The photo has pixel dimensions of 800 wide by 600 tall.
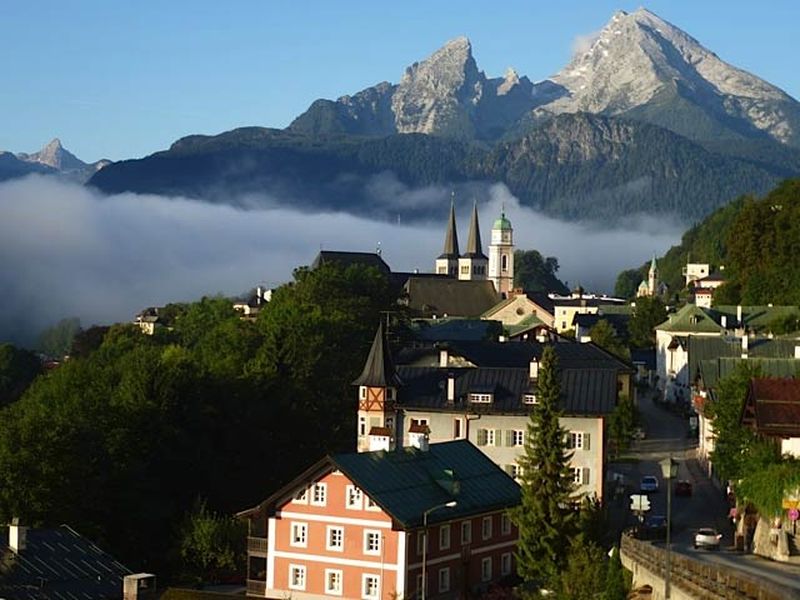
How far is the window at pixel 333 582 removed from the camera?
58844 millimetres

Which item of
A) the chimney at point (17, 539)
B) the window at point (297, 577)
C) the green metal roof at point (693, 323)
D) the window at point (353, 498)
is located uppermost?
the green metal roof at point (693, 323)

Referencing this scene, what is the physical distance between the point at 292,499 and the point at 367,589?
16.0 feet

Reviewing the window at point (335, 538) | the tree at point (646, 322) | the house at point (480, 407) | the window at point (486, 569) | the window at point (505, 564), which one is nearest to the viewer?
the window at point (335, 538)

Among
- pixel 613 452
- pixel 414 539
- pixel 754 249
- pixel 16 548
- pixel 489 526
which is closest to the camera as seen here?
pixel 16 548

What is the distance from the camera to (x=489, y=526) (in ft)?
206

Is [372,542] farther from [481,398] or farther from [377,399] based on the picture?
[377,399]

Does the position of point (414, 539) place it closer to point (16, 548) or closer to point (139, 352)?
point (16, 548)

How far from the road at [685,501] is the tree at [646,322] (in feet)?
126

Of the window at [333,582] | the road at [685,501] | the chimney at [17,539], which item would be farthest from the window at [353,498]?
the chimney at [17,539]

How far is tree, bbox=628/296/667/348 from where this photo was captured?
15450cm

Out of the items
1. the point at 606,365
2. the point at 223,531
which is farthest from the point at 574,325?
the point at 223,531

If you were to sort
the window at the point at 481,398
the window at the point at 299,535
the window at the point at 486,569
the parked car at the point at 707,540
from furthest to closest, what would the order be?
the window at the point at 481,398 → the window at the point at 486,569 → the window at the point at 299,535 → the parked car at the point at 707,540

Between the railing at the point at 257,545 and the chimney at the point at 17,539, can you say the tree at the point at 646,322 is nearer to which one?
the railing at the point at 257,545

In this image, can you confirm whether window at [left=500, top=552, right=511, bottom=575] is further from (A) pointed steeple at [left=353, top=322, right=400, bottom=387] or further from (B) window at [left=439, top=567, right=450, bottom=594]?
(A) pointed steeple at [left=353, top=322, right=400, bottom=387]
